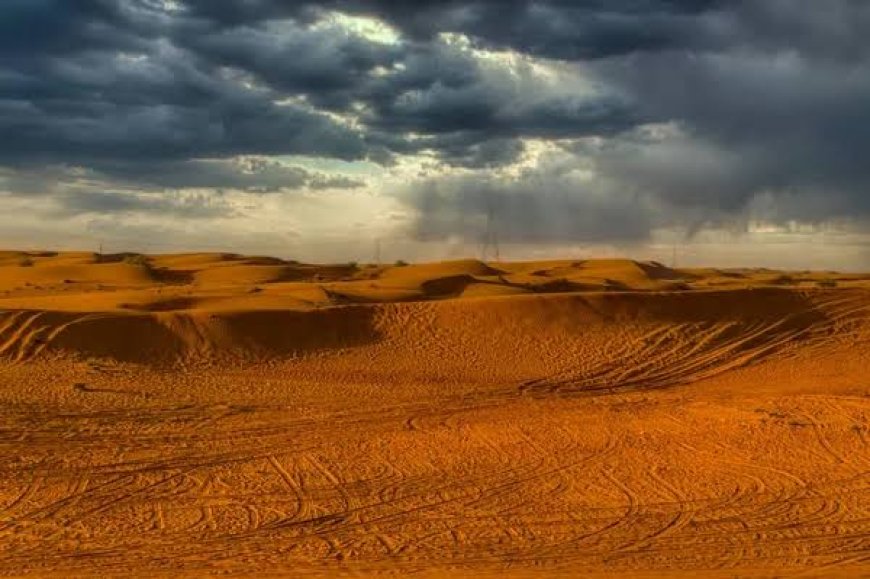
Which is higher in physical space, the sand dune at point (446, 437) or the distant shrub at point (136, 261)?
the distant shrub at point (136, 261)

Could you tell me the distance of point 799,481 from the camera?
38.6 ft

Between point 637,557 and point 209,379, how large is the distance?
13.1 meters

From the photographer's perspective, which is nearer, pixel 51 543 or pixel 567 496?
pixel 51 543

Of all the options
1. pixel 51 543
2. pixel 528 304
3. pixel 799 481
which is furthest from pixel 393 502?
pixel 528 304

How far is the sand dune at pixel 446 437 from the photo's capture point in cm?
880

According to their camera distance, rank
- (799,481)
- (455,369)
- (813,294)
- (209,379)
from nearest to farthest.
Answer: (799,481) → (209,379) → (455,369) → (813,294)

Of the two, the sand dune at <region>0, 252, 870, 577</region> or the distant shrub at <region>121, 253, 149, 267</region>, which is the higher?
the distant shrub at <region>121, 253, 149, 267</region>

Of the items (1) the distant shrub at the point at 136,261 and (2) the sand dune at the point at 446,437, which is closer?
(2) the sand dune at the point at 446,437

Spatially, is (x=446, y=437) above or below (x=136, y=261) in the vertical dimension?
below

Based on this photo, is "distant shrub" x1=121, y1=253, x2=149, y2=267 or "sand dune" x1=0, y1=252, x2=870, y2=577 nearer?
"sand dune" x1=0, y1=252, x2=870, y2=577

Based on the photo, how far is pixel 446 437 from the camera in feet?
46.9

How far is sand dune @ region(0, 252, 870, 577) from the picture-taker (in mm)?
8805

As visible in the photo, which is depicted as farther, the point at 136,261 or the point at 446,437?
the point at 136,261

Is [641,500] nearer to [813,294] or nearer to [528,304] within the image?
[528,304]
